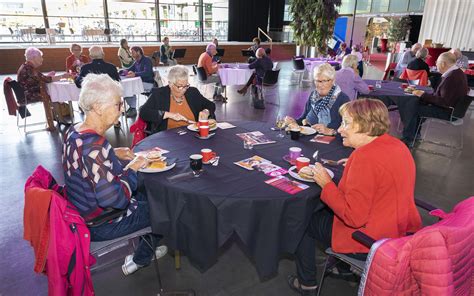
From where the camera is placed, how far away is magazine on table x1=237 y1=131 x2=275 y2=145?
2359 millimetres

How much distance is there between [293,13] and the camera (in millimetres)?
11156

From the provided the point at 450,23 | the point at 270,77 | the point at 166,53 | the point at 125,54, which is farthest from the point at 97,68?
the point at 450,23

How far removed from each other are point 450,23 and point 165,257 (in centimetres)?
1569

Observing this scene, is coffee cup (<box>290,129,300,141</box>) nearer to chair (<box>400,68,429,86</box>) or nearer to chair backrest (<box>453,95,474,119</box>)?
chair backrest (<box>453,95,474,119</box>)

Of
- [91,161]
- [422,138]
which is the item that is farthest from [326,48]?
[91,161]

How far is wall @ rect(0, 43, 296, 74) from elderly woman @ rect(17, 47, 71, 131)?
25.0 feet

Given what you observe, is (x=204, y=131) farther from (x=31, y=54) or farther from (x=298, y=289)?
(x=31, y=54)

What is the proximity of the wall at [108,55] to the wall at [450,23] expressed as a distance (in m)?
6.67

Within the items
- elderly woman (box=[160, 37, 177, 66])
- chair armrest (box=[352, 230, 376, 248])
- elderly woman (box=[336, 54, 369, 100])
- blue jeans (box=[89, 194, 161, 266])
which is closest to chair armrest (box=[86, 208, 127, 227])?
blue jeans (box=[89, 194, 161, 266])

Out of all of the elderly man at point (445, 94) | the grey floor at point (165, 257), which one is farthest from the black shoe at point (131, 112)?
the elderly man at point (445, 94)

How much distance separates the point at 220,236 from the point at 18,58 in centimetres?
1291

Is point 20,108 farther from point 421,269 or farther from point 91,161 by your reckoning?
point 421,269

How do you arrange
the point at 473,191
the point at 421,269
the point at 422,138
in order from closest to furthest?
the point at 421,269
the point at 473,191
the point at 422,138

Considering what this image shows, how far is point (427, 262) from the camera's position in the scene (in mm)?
1058
